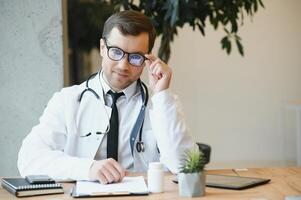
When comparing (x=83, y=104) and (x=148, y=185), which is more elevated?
(x=83, y=104)

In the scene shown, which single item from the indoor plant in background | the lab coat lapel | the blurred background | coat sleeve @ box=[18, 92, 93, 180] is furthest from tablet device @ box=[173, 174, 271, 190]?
the blurred background

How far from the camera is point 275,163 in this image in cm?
575

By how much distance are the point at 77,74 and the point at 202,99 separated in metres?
1.96

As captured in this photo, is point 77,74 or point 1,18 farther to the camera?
point 77,74

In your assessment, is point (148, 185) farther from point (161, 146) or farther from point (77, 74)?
point (77, 74)

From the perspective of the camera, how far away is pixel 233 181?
180 cm

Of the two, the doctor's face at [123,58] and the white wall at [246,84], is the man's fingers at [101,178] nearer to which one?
the doctor's face at [123,58]

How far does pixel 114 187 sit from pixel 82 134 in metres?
0.53

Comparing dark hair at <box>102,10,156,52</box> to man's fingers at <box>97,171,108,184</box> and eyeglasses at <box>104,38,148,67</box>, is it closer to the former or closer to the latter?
eyeglasses at <box>104,38,148,67</box>

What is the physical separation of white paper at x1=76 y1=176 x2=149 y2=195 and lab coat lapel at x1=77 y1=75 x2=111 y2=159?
13.8 inches

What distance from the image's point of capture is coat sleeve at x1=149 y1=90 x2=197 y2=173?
2.01 m

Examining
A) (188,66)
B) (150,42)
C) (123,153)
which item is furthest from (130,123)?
(188,66)

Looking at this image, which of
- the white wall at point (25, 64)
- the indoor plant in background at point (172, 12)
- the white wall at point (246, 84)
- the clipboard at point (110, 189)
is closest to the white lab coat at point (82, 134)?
the clipboard at point (110, 189)

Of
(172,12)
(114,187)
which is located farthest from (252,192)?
(172,12)
